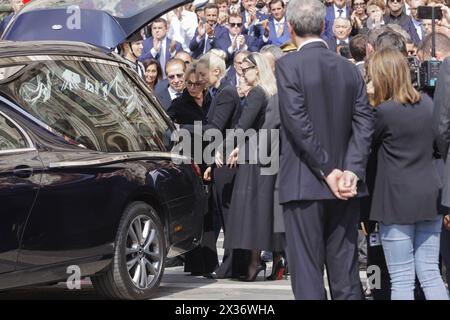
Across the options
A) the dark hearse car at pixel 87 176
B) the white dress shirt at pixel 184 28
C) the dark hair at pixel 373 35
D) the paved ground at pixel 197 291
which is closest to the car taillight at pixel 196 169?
the dark hearse car at pixel 87 176

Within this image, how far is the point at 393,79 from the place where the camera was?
27.3 ft

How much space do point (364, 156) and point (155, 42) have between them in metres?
11.6

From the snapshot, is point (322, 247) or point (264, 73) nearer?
point (322, 247)

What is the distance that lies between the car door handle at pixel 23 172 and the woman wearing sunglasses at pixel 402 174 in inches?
92.4

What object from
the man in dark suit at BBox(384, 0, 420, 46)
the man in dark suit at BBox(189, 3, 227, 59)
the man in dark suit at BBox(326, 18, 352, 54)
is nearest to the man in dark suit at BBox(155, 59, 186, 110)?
the man in dark suit at BBox(326, 18, 352, 54)

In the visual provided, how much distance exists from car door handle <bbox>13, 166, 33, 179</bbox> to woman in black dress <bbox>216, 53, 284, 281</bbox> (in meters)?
2.86

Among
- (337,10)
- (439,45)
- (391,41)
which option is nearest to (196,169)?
(391,41)

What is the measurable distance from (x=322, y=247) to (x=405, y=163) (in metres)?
0.85

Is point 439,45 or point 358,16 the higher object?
point 358,16

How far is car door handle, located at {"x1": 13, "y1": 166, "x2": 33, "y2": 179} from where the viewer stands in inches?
345

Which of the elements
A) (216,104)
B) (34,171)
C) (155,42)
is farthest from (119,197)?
(155,42)

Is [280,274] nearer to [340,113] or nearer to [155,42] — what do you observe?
[340,113]

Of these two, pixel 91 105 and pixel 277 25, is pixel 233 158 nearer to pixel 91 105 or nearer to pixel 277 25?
pixel 91 105

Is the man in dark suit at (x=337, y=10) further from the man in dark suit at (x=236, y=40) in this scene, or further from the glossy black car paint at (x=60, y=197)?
the glossy black car paint at (x=60, y=197)
